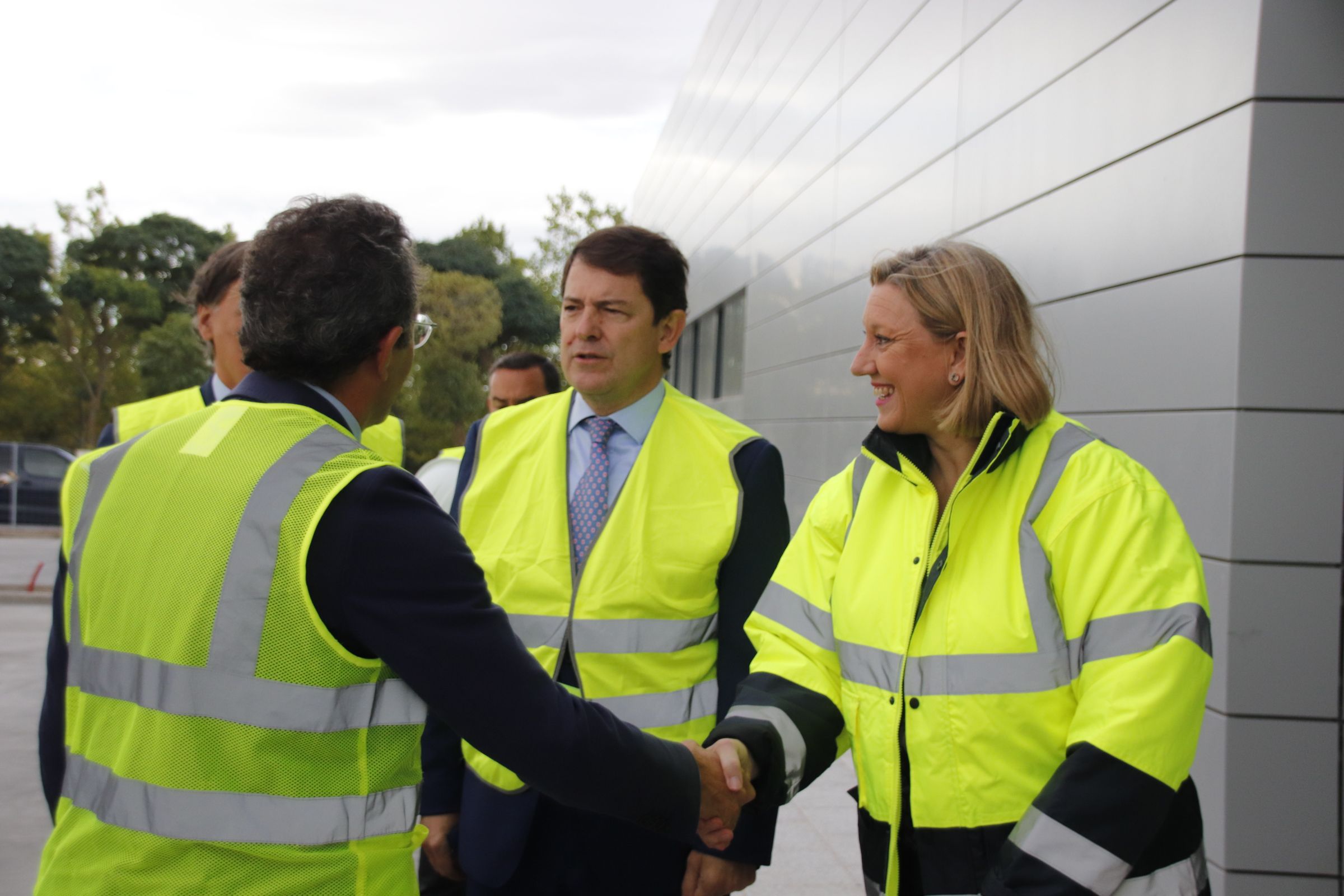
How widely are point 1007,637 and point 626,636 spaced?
937 millimetres

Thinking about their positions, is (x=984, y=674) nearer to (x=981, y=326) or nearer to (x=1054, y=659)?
(x=1054, y=659)

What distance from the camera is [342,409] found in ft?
5.67

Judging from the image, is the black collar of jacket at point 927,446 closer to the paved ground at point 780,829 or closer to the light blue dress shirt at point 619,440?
the light blue dress shirt at point 619,440

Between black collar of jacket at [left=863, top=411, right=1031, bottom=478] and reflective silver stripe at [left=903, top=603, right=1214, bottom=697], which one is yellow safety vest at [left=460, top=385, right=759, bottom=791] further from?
reflective silver stripe at [left=903, top=603, right=1214, bottom=697]

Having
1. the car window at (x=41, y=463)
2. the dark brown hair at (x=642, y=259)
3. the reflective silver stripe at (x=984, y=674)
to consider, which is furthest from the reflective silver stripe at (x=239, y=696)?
the car window at (x=41, y=463)

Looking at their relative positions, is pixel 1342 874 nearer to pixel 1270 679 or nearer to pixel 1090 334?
pixel 1270 679

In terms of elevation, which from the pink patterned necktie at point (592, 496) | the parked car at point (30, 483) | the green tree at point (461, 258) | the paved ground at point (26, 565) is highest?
the green tree at point (461, 258)

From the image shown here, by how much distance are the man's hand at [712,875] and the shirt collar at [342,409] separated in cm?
124

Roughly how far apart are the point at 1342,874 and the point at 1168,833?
1867mm

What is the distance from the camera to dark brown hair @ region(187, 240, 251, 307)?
307 cm

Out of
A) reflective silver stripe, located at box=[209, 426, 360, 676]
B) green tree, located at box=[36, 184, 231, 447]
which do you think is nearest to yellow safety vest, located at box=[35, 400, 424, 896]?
reflective silver stripe, located at box=[209, 426, 360, 676]

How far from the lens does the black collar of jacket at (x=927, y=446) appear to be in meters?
1.80

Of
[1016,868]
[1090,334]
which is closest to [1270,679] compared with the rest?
[1090,334]

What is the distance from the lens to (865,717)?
1900mm
